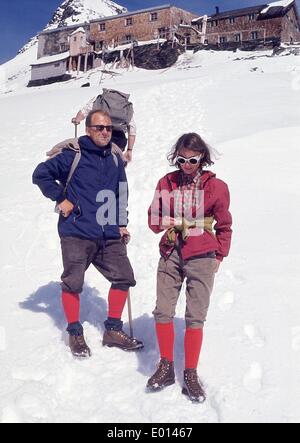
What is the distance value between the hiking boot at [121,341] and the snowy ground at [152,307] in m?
0.10

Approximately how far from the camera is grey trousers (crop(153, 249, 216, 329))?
371 cm

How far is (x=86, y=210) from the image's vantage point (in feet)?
14.1

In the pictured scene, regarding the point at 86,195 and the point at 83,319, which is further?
the point at 83,319

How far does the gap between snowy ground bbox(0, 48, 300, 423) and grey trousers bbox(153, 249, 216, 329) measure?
1.97 feet

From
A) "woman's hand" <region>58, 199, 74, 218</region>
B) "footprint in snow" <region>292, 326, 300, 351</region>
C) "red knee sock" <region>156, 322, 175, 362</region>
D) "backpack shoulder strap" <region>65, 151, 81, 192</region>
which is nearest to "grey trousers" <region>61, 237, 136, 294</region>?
"woman's hand" <region>58, 199, 74, 218</region>

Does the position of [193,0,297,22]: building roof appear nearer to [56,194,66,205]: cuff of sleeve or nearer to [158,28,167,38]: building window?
[158,28,167,38]: building window

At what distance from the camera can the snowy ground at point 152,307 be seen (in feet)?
11.6

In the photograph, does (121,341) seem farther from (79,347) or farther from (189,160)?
(189,160)

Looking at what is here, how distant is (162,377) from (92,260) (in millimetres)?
1370

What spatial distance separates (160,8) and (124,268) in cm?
5741

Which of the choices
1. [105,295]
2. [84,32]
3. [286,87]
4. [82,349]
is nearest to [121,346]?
[82,349]

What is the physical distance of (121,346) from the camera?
14.7 feet

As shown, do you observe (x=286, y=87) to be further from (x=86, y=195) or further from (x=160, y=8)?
(x=160, y=8)

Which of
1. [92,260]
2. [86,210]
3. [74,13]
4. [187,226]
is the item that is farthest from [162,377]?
[74,13]
